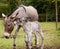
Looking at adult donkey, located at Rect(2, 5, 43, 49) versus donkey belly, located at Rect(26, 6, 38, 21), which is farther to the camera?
donkey belly, located at Rect(26, 6, 38, 21)

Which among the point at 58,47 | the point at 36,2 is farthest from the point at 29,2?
the point at 58,47

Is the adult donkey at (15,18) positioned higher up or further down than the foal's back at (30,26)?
higher up

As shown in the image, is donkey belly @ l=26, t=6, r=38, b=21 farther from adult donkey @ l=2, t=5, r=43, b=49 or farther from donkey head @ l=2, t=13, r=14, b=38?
donkey head @ l=2, t=13, r=14, b=38

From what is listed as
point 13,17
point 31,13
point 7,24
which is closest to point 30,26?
point 31,13

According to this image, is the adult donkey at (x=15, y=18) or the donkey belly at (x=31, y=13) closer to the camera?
the adult donkey at (x=15, y=18)

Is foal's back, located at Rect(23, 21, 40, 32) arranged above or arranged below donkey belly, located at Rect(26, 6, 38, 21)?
below

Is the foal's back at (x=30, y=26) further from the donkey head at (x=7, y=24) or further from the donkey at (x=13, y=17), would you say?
the donkey head at (x=7, y=24)

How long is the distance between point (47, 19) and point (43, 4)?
230cm

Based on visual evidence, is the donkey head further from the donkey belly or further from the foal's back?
the donkey belly

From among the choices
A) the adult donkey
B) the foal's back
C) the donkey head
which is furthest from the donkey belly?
the donkey head

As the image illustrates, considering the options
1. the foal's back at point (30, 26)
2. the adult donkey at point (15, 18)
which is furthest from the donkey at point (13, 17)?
the foal's back at point (30, 26)

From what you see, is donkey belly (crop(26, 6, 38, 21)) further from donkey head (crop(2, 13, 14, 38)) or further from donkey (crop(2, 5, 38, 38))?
donkey head (crop(2, 13, 14, 38))

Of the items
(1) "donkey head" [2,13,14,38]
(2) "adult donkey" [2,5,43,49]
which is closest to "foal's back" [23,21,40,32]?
(2) "adult donkey" [2,5,43,49]

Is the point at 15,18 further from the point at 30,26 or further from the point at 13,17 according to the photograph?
the point at 30,26
